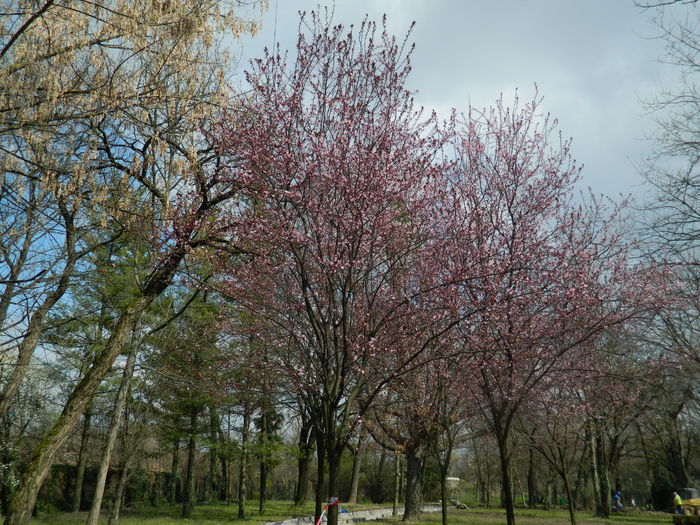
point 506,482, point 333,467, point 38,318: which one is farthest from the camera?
point 506,482

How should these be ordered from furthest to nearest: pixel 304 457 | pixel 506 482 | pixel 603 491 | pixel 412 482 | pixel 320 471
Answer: pixel 603 491 < pixel 304 457 < pixel 412 482 < pixel 506 482 < pixel 320 471

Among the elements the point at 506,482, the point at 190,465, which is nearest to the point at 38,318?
the point at 506,482

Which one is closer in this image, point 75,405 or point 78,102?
point 78,102

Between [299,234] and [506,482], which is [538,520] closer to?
[506,482]

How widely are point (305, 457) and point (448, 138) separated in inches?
608

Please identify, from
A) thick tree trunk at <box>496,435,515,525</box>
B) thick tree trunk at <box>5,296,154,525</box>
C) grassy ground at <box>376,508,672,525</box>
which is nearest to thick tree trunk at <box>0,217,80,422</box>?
thick tree trunk at <box>5,296,154,525</box>

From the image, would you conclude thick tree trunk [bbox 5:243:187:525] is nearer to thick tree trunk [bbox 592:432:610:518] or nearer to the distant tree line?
the distant tree line

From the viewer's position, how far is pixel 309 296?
6.63 m

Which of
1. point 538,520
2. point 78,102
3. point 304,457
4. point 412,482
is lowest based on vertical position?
point 538,520

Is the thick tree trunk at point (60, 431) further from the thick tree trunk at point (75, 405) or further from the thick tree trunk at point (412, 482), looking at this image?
the thick tree trunk at point (412, 482)

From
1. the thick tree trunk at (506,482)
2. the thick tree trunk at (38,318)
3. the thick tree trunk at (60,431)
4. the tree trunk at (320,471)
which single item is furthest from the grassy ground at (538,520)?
the thick tree trunk at (38,318)

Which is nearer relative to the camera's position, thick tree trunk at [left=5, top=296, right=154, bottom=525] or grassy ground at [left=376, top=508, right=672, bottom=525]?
thick tree trunk at [left=5, top=296, right=154, bottom=525]

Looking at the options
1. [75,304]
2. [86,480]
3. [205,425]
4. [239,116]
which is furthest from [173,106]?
[86,480]

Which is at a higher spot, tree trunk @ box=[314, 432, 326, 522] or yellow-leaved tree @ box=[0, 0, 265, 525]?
yellow-leaved tree @ box=[0, 0, 265, 525]
